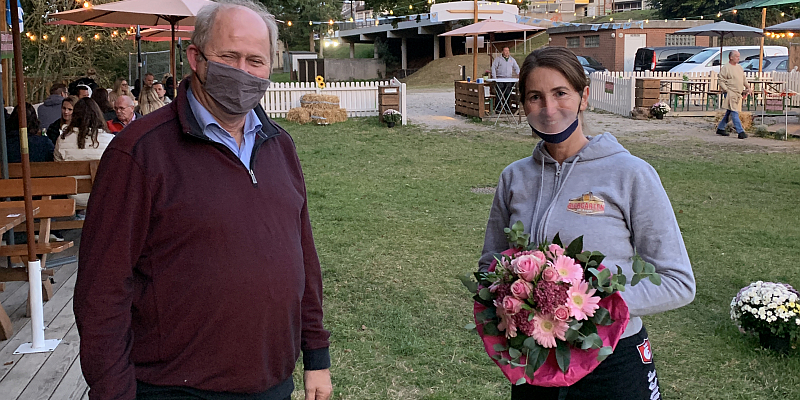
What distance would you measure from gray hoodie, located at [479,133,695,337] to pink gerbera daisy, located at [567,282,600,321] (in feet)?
0.73

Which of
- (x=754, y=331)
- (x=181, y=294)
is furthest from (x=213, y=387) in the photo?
(x=754, y=331)

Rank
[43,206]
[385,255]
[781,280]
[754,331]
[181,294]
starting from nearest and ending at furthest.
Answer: [181,294] < [754,331] < [43,206] < [781,280] < [385,255]

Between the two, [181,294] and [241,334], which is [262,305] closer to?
[241,334]

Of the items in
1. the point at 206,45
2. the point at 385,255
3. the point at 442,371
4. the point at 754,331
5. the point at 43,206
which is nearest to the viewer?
the point at 206,45

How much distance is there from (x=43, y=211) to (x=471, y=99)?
15.9 metres

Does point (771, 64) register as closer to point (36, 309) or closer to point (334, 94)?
point (334, 94)

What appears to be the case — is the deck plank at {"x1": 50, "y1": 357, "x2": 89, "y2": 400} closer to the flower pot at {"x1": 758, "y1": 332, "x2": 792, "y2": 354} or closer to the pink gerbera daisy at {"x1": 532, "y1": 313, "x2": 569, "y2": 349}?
the pink gerbera daisy at {"x1": 532, "y1": 313, "x2": 569, "y2": 349}

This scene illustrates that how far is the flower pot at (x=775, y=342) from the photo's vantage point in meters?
4.83

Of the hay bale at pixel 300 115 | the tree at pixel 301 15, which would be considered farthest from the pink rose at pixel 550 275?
the tree at pixel 301 15

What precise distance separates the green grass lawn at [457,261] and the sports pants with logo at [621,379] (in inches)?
79.8

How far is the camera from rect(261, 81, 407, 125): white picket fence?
69.3ft

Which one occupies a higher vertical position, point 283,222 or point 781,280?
point 283,222

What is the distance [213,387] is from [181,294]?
11.3 inches

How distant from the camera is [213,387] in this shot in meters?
2.00
